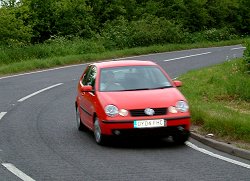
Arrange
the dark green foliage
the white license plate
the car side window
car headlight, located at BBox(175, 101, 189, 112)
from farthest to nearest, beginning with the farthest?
the dark green foliage, the car side window, car headlight, located at BBox(175, 101, 189, 112), the white license plate

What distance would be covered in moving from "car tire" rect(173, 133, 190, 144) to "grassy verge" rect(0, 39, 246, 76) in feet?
53.4

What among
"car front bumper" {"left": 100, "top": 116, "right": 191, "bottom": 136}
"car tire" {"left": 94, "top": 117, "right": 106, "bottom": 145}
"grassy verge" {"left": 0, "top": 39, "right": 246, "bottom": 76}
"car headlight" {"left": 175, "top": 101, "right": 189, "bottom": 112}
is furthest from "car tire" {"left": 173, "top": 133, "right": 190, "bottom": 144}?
"grassy verge" {"left": 0, "top": 39, "right": 246, "bottom": 76}

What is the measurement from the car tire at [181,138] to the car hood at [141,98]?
0.56m

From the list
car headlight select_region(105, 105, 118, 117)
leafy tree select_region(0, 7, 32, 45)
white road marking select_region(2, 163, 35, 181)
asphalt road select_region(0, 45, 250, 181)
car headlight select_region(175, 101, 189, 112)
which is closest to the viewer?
white road marking select_region(2, 163, 35, 181)

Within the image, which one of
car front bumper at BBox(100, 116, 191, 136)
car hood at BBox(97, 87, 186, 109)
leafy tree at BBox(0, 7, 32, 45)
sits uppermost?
car hood at BBox(97, 87, 186, 109)

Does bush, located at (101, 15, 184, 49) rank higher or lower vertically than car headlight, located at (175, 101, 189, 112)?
lower

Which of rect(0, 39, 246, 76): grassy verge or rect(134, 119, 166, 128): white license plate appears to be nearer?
rect(134, 119, 166, 128): white license plate

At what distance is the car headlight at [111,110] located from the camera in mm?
11258

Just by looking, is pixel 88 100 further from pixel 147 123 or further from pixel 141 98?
pixel 147 123

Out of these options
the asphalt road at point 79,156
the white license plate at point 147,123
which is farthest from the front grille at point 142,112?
the asphalt road at point 79,156

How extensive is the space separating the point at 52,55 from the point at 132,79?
70.8 ft

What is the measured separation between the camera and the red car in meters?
11.1

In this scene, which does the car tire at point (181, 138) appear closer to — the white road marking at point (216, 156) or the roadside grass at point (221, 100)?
the white road marking at point (216, 156)

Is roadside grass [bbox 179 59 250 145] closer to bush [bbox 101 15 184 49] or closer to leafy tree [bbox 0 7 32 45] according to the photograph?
leafy tree [bbox 0 7 32 45]
